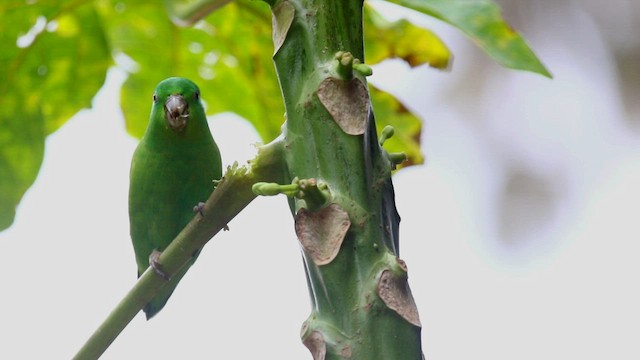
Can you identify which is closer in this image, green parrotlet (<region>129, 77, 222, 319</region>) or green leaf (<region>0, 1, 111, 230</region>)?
green leaf (<region>0, 1, 111, 230</region>)

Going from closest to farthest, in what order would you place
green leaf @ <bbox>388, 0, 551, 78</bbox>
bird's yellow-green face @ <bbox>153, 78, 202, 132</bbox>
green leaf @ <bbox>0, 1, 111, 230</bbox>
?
green leaf @ <bbox>388, 0, 551, 78</bbox>, green leaf @ <bbox>0, 1, 111, 230</bbox>, bird's yellow-green face @ <bbox>153, 78, 202, 132</bbox>

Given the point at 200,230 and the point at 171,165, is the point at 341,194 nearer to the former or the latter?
the point at 200,230

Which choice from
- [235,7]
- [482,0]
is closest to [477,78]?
[235,7]

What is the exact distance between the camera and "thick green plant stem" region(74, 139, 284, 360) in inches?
42.1

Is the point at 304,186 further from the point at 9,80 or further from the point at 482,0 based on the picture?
the point at 9,80

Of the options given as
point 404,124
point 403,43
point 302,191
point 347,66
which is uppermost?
point 403,43

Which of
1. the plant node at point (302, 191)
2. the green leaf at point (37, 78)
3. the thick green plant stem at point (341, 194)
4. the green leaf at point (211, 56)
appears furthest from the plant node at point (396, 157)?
the green leaf at point (37, 78)

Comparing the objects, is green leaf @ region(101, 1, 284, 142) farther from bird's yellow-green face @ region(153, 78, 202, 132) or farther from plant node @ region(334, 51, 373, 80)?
plant node @ region(334, 51, 373, 80)

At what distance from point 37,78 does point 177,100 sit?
38 cm

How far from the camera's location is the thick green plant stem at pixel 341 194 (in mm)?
955

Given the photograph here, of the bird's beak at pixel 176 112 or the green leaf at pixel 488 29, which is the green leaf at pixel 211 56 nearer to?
the bird's beak at pixel 176 112

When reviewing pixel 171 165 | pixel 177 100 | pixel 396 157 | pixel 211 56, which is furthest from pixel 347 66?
pixel 171 165

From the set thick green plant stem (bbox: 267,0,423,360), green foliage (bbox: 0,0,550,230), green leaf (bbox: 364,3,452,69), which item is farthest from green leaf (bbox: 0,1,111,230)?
thick green plant stem (bbox: 267,0,423,360)

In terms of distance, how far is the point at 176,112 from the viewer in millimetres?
2209
